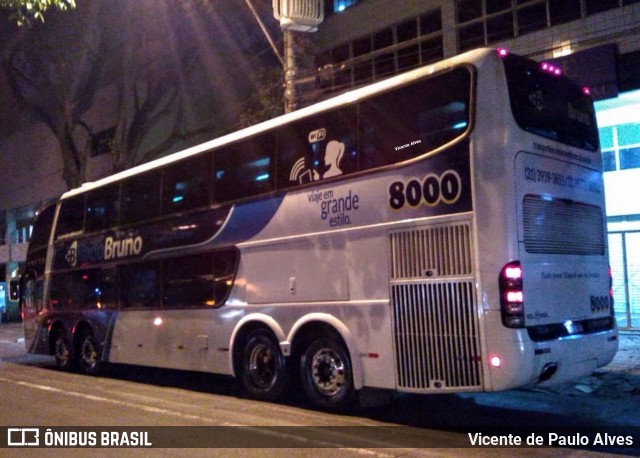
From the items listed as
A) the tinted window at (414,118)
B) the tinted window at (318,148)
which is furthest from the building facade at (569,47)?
the tinted window at (414,118)

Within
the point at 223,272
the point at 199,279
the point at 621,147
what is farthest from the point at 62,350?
the point at 621,147

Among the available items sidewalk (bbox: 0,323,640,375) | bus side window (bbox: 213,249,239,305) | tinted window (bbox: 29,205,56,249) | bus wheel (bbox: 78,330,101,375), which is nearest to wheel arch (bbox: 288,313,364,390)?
bus side window (bbox: 213,249,239,305)

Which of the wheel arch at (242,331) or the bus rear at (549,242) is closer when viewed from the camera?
the bus rear at (549,242)

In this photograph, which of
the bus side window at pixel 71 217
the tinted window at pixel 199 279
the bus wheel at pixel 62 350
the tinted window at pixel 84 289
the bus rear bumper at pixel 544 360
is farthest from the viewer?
the bus wheel at pixel 62 350

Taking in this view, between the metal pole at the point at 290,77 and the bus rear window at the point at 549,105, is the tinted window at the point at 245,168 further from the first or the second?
the bus rear window at the point at 549,105

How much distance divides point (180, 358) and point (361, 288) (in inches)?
168

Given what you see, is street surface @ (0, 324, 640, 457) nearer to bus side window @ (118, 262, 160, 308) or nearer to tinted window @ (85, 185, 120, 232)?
bus side window @ (118, 262, 160, 308)

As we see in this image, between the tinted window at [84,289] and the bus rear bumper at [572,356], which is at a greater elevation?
the tinted window at [84,289]

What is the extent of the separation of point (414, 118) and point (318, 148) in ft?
5.43

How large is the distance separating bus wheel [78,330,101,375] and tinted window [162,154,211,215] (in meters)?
3.87

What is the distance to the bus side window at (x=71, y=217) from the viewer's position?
14.3m

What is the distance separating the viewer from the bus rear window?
24.4 feet

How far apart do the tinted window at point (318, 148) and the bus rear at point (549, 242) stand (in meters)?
2.16

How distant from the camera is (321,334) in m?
9.12
